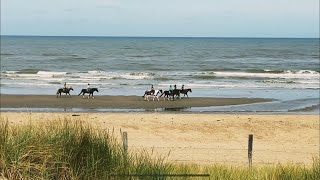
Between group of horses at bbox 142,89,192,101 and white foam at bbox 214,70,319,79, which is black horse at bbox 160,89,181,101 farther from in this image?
white foam at bbox 214,70,319,79

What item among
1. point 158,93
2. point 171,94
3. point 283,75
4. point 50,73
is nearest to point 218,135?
point 171,94

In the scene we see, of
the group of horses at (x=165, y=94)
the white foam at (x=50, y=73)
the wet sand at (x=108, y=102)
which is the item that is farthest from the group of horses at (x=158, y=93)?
the white foam at (x=50, y=73)

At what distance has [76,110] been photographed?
27750mm

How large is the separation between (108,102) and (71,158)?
2404 centimetres

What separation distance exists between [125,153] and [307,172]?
9.05 feet

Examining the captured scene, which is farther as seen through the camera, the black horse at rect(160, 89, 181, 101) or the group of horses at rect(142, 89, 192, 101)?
the black horse at rect(160, 89, 181, 101)

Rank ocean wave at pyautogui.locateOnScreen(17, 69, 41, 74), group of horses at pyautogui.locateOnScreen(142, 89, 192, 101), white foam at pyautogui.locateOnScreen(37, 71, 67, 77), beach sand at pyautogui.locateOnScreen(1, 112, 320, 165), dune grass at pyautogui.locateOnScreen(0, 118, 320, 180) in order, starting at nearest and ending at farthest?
dune grass at pyautogui.locateOnScreen(0, 118, 320, 180)
beach sand at pyautogui.locateOnScreen(1, 112, 320, 165)
group of horses at pyautogui.locateOnScreen(142, 89, 192, 101)
white foam at pyautogui.locateOnScreen(37, 71, 67, 77)
ocean wave at pyautogui.locateOnScreen(17, 69, 41, 74)

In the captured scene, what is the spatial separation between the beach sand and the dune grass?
226 inches

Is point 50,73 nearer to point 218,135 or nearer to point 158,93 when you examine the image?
point 158,93

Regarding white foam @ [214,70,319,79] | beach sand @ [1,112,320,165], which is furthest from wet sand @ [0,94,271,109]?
white foam @ [214,70,319,79]

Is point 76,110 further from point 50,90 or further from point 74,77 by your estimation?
point 74,77

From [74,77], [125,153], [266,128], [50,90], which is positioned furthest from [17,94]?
[125,153]

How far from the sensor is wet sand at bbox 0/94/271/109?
29.5 meters

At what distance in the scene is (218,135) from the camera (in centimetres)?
1941
